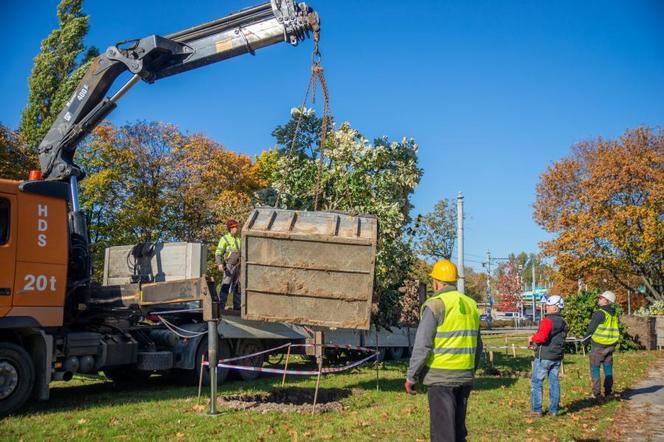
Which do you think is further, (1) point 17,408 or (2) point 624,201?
(2) point 624,201

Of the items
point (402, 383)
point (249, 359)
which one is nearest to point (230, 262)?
point (249, 359)

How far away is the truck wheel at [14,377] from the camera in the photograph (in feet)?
30.6

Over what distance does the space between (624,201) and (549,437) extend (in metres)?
28.3

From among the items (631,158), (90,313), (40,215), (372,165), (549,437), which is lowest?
(549,437)

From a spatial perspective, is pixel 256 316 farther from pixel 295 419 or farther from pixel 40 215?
pixel 40 215

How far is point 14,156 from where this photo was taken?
29.0 meters

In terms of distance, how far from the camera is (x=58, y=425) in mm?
8586

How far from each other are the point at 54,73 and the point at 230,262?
2350cm

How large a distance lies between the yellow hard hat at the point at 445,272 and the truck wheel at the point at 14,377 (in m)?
6.73

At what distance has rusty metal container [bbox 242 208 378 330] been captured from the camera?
920cm

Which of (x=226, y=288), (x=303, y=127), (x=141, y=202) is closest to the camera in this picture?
(x=226, y=288)

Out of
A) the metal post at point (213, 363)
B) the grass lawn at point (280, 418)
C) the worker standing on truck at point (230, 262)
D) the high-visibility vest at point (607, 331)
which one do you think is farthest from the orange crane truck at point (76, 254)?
the high-visibility vest at point (607, 331)

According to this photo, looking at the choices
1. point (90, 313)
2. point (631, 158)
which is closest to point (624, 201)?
point (631, 158)

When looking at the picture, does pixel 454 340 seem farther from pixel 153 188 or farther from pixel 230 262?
pixel 153 188
